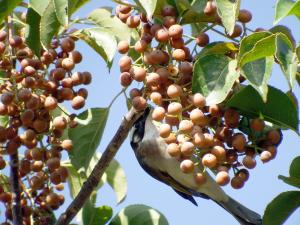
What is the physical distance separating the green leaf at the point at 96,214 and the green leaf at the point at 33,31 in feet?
2.70

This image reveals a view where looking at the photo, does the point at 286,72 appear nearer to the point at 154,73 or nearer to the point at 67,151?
the point at 154,73

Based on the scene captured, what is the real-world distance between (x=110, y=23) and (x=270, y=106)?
2.69 feet

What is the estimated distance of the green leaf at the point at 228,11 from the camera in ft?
6.72

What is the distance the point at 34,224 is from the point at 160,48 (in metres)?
0.92

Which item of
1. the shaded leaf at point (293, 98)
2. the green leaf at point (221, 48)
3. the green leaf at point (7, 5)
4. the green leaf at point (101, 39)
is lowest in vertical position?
the green leaf at point (101, 39)

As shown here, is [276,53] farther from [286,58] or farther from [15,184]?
[15,184]

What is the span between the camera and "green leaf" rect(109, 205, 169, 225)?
278cm

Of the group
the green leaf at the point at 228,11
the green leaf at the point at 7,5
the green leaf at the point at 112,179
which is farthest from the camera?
the green leaf at the point at 112,179

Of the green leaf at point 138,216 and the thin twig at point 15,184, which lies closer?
the thin twig at point 15,184

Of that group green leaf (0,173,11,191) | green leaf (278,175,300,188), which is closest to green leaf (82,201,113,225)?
green leaf (0,173,11,191)

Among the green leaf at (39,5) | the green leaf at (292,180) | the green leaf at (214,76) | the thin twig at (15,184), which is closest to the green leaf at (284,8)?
the green leaf at (214,76)

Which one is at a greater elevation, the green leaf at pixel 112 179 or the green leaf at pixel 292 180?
the green leaf at pixel 292 180

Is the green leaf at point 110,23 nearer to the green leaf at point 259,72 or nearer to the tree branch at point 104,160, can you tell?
the tree branch at point 104,160

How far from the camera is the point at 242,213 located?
3.43m
